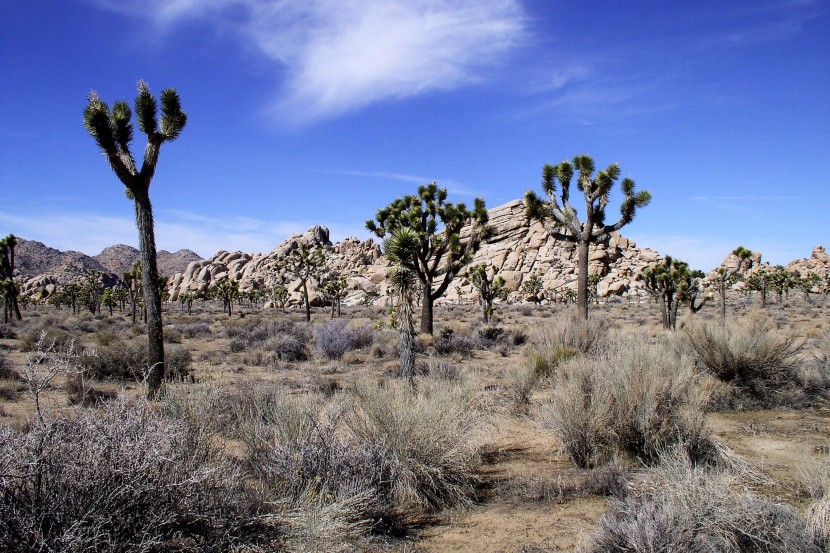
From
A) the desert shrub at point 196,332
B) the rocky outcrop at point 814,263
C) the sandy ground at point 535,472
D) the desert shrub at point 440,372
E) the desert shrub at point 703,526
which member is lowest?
the sandy ground at point 535,472

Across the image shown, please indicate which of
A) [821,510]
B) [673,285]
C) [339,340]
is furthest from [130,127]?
[673,285]

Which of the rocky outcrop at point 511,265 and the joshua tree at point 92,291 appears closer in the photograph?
the joshua tree at point 92,291

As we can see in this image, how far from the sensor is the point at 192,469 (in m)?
3.84

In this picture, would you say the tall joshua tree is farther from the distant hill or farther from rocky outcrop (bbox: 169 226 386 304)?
the distant hill

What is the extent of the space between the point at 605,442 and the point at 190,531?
479 cm

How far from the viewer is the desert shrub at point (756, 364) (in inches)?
366

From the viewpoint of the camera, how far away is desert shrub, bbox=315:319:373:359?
61.7ft

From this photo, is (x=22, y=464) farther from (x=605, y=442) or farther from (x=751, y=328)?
(x=751, y=328)

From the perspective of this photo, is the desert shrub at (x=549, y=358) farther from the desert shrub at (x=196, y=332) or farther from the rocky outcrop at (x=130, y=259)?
the rocky outcrop at (x=130, y=259)

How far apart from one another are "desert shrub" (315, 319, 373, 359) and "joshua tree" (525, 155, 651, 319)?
821 cm

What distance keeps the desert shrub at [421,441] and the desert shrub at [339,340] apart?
13.0 metres

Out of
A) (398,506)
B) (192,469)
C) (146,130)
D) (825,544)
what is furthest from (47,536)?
(146,130)

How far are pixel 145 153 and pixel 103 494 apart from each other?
9.62 metres

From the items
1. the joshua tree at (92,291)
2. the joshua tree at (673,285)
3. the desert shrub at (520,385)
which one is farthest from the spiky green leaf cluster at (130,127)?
the joshua tree at (92,291)
